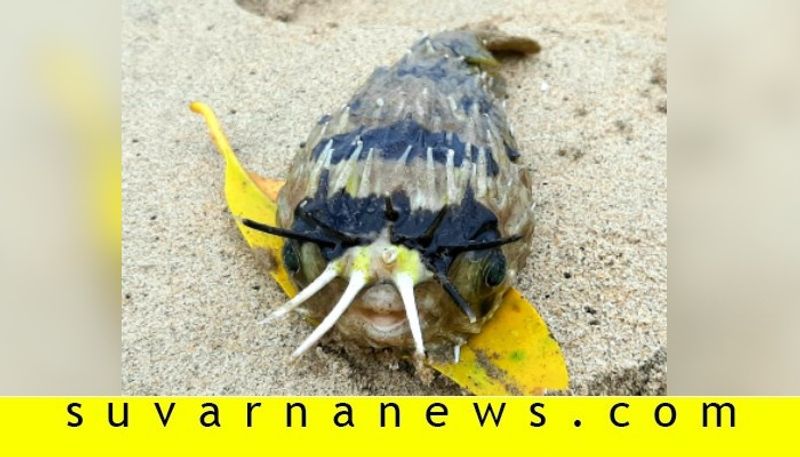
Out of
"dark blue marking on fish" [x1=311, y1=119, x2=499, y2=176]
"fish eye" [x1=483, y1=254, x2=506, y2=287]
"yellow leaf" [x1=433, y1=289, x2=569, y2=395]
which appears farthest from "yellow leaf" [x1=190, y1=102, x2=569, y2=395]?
"dark blue marking on fish" [x1=311, y1=119, x2=499, y2=176]

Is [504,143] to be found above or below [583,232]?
above

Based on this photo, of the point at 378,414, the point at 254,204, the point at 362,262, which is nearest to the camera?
the point at 378,414

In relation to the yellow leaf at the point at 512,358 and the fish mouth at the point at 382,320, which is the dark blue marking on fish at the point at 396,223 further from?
the yellow leaf at the point at 512,358

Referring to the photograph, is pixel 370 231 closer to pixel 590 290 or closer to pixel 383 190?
pixel 383 190

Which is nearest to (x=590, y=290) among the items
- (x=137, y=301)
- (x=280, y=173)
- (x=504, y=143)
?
(x=504, y=143)

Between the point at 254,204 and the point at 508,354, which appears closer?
the point at 508,354

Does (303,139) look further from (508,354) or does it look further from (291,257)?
(508,354)

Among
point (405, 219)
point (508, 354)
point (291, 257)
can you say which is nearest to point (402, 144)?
point (405, 219)
